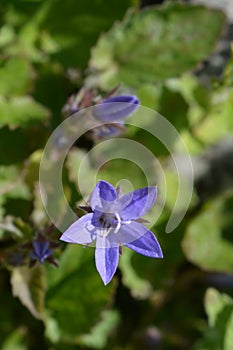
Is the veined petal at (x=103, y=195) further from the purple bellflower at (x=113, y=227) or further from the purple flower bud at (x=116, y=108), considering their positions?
the purple flower bud at (x=116, y=108)

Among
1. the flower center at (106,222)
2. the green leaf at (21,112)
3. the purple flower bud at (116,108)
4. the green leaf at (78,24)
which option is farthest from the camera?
the green leaf at (78,24)

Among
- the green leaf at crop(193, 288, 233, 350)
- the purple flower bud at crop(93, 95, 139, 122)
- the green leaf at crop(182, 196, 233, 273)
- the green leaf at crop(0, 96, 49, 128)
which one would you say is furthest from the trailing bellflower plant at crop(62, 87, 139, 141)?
the green leaf at crop(193, 288, 233, 350)

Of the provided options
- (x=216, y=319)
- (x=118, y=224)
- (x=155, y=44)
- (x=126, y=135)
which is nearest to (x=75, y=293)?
(x=216, y=319)

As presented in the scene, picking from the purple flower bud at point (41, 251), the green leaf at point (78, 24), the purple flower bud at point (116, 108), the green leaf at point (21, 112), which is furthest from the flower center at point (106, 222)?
the green leaf at point (78, 24)

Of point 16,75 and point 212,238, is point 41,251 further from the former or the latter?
point 212,238

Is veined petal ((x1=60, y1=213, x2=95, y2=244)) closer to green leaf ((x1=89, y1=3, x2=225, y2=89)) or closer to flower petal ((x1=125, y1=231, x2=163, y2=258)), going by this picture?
flower petal ((x1=125, y1=231, x2=163, y2=258))

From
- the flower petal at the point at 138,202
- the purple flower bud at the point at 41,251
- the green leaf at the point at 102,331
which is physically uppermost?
the flower petal at the point at 138,202

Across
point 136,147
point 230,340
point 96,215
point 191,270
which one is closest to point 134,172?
point 136,147
